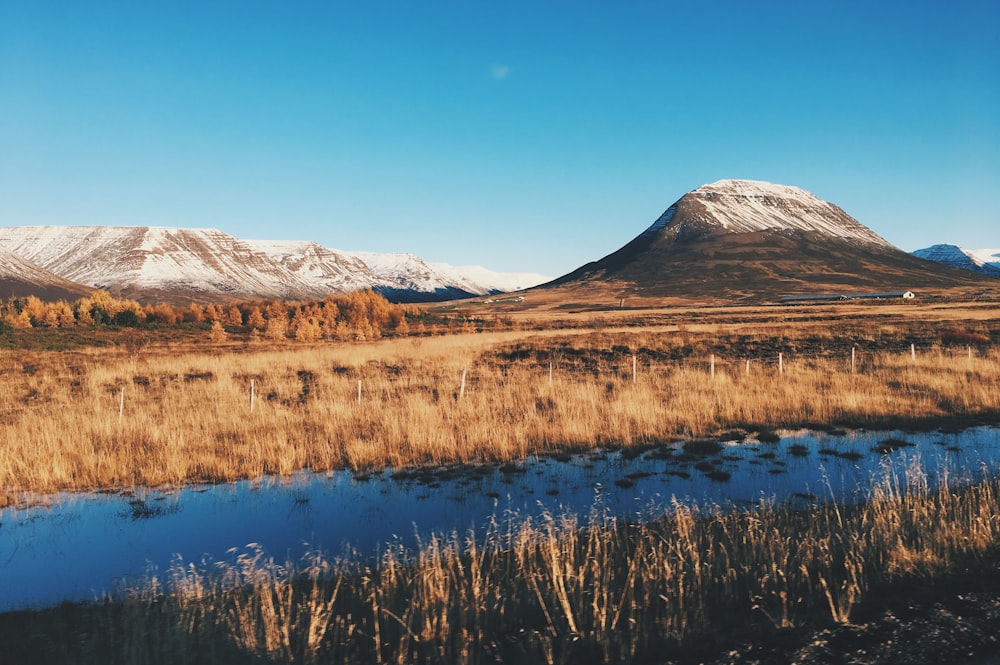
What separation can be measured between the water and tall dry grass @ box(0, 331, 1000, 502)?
3.43 feet

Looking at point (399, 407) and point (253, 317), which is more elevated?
point (253, 317)

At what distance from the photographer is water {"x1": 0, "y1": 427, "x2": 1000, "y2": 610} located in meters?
7.58

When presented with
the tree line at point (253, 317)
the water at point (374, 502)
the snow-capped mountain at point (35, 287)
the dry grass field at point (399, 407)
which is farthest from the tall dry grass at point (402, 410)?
the snow-capped mountain at point (35, 287)

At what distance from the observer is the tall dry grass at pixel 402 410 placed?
38.2 feet

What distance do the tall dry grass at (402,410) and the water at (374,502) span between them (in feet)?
3.43

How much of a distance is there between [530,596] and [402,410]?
10042mm

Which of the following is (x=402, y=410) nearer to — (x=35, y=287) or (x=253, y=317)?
(x=253, y=317)

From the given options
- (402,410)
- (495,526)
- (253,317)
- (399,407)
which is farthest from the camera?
(253,317)

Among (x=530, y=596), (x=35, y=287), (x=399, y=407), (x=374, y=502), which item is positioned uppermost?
(x=35, y=287)

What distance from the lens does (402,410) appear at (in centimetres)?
1534

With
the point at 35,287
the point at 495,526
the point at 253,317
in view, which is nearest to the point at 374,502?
the point at 495,526

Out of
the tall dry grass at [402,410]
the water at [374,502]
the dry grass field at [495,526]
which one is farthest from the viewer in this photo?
the tall dry grass at [402,410]

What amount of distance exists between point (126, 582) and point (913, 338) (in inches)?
1644

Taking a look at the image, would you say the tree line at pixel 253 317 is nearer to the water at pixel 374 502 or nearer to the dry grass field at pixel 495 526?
the dry grass field at pixel 495 526
